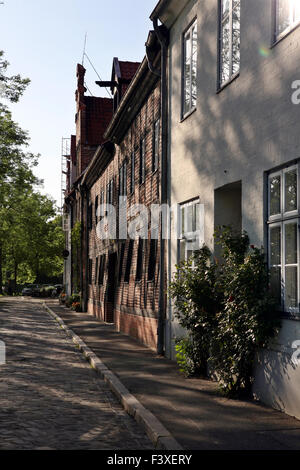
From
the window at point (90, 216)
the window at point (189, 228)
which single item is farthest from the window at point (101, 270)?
the window at point (189, 228)

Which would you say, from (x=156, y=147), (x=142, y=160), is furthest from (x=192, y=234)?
(x=142, y=160)

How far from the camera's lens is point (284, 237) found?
7801mm

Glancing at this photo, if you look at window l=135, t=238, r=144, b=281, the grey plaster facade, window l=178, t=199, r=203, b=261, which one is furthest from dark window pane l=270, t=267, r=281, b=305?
window l=135, t=238, r=144, b=281

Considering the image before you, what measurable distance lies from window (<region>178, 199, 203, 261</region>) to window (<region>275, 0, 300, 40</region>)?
4.02 m

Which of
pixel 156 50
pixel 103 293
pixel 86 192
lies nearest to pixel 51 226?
pixel 86 192

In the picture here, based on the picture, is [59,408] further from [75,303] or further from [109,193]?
[75,303]

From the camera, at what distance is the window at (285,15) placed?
24.9 ft

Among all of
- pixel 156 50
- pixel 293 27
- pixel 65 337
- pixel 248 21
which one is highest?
pixel 156 50

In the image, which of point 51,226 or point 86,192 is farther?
point 51,226

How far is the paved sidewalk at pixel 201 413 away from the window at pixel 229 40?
4780mm

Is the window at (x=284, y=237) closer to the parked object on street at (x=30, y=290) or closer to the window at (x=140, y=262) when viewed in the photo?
the window at (x=140, y=262)

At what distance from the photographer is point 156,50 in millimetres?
15258

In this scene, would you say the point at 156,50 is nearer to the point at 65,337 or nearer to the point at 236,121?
the point at 236,121
